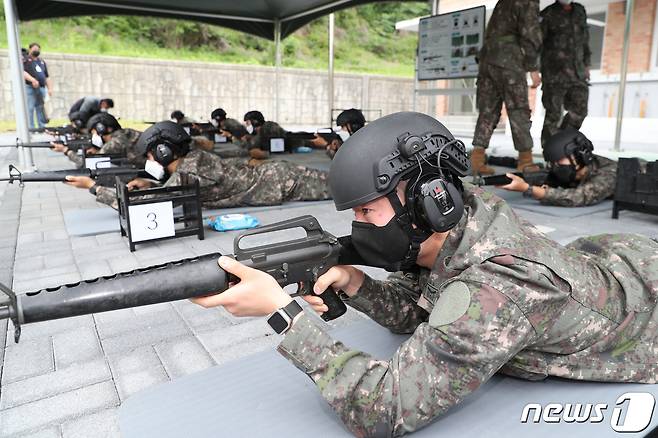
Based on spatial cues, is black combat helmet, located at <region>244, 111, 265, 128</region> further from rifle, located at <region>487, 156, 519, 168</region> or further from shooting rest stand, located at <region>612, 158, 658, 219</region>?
shooting rest stand, located at <region>612, 158, 658, 219</region>

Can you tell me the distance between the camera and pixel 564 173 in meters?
4.98

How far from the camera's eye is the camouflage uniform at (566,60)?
280 inches

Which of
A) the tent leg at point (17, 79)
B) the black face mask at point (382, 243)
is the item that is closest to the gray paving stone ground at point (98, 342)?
the black face mask at point (382, 243)

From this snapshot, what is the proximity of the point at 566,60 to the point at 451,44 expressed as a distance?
10.6 ft

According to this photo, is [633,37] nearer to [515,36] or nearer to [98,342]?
[515,36]

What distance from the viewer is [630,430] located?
5.05 ft

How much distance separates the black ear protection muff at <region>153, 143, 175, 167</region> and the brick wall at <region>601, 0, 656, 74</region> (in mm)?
13098

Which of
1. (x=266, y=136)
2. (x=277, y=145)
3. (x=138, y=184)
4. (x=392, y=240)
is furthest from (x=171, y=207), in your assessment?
(x=277, y=145)

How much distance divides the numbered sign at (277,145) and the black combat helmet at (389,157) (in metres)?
8.70

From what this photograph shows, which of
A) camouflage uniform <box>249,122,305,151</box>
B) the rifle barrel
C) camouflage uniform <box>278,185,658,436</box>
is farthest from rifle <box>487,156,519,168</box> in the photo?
the rifle barrel

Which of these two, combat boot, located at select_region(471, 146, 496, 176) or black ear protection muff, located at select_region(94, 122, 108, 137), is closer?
black ear protection muff, located at select_region(94, 122, 108, 137)

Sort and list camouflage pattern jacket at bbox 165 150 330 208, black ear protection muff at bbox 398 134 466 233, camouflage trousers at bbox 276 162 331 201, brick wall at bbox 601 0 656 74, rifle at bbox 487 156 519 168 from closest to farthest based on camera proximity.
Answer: black ear protection muff at bbox 398 134 466 233
camouflage pattern jacket at bbox 165 150 330 208
camouflage trousers at bbox 276 162 331 201
rifle at bbox 487 156 519 168
brick wall at bbox 601 0 656 74

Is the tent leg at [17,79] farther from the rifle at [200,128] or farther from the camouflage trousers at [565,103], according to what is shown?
the camouflage trousers at [565,103]

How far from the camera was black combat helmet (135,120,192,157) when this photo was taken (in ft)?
14.3
